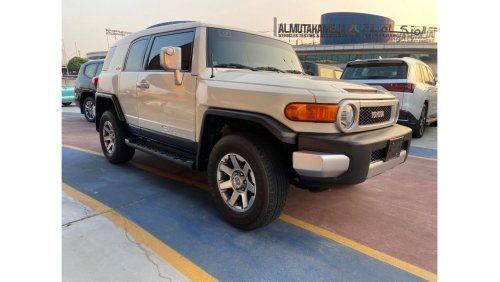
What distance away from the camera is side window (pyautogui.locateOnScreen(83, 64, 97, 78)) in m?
9.84

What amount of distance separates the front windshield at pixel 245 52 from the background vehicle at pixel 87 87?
742 cm

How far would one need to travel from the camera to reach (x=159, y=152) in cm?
406

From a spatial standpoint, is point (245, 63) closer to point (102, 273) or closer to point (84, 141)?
point (102, 273)

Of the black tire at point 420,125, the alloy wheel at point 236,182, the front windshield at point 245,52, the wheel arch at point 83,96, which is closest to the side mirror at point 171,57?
the front windshield at point 245,52

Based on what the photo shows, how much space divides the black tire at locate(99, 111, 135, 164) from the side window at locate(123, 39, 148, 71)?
32.8 inches

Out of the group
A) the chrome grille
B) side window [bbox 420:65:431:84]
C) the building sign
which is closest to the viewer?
the chrome grille

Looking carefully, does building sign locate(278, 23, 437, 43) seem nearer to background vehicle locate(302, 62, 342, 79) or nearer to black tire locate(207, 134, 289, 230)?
background vehicle locate(302, 62, 342, 79)

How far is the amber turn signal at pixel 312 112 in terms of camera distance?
2.50 m

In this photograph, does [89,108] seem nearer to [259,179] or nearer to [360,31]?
[259,179]

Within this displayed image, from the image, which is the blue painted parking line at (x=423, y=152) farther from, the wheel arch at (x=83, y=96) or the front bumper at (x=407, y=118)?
the wheel arch at (x=83, y=96)

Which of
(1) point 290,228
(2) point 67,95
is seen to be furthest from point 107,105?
(2) point 67,95

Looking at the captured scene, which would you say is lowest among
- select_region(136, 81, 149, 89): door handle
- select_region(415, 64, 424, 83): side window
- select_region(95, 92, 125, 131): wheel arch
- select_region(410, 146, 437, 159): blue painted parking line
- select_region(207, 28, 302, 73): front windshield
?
select_region(410, 146, 437, 159): blue painted parking line

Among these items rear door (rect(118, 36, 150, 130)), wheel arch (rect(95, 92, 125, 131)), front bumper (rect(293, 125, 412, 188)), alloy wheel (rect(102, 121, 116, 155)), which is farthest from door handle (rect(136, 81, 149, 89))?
front bumper (rect(293, 125, 412, 188))

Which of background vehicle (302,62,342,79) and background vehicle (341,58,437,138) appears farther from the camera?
background vehicle (341,58,437,138)
